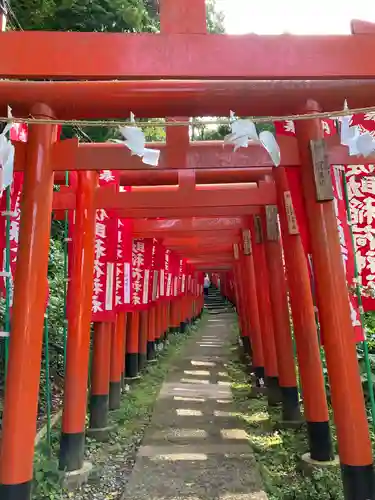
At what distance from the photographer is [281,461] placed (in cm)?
580

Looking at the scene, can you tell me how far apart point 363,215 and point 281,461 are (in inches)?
132

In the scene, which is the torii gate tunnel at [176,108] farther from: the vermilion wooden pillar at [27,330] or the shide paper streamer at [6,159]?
the shide paper streamer at [6,159]

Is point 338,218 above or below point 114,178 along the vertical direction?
below

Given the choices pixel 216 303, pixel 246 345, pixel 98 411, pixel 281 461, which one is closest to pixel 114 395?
pixel 98 411

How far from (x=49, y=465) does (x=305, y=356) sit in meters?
3.09

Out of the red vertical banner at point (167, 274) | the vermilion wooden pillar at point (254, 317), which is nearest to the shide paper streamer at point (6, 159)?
the vermilion wooden pillar at point (254, 317)

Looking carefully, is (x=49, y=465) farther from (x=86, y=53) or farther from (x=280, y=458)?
(x=86, y=53)


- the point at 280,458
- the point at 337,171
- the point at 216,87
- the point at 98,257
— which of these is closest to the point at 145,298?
the point at 98,257

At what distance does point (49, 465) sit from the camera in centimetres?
509

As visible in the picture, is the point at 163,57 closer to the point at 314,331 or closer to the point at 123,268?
the point at 314,331

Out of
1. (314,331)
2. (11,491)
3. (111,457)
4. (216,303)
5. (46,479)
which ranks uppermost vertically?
(216,303)

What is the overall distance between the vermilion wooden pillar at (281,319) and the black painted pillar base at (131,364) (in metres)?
4.80

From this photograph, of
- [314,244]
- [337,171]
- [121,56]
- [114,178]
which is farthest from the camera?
[114,178]

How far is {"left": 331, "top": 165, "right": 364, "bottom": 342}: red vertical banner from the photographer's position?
391 centimetres
